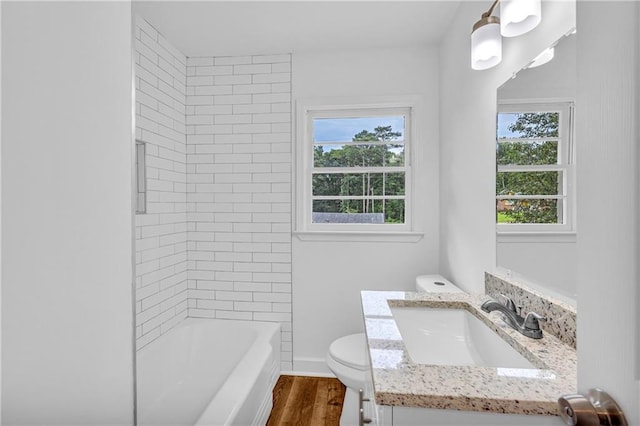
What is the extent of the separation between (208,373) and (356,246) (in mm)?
1444

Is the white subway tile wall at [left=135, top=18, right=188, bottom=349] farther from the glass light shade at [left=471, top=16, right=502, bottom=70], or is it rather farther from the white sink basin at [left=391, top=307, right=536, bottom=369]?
the glass light shade at [left=471, top=16, right=502, bottom=70]

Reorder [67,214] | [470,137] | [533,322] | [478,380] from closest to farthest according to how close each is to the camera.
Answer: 1. [67,214]
2. [478,380]
3. [533,322]
4. [470,137]

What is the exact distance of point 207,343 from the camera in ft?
8.06

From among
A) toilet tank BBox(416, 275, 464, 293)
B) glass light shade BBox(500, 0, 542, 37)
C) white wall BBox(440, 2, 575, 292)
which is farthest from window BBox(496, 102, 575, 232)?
toilet tank BBox(416, 275, 464, 293)

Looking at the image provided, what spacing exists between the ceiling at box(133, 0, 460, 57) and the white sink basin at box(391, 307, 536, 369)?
182 cm

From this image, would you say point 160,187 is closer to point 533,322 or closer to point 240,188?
point 240,188

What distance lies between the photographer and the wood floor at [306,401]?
196 centimetres

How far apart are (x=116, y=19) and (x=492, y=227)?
1.59 metres

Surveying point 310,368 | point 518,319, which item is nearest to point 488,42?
point 518,319

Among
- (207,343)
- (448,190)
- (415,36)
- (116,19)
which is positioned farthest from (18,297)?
(415,36)

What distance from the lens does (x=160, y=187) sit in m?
2.27

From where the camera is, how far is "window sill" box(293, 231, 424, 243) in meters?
2.45

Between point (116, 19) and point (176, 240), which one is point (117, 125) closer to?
point (116, 19)

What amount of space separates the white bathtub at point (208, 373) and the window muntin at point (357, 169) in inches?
39.7
